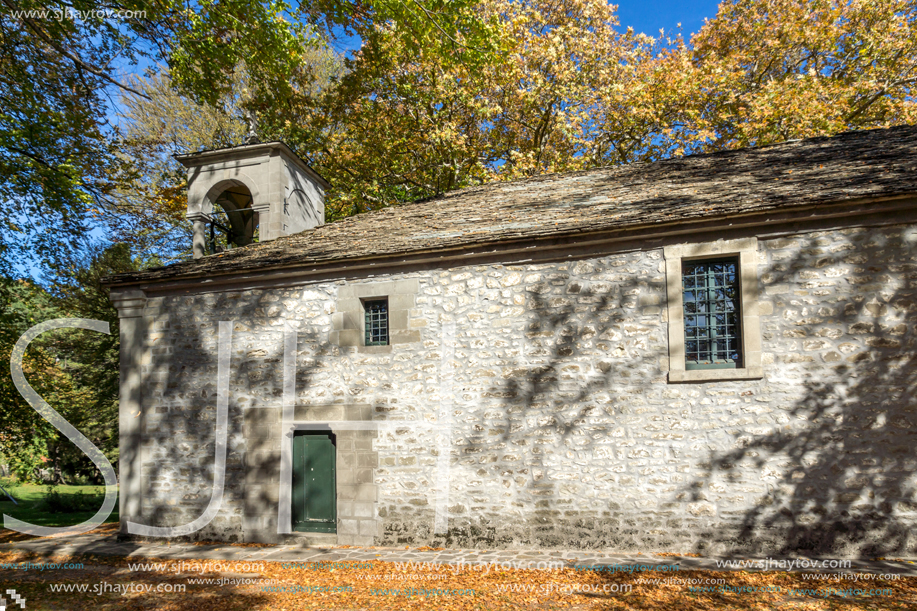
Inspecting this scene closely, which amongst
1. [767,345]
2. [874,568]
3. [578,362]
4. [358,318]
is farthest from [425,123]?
[874,568]

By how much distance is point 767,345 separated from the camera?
6828mm

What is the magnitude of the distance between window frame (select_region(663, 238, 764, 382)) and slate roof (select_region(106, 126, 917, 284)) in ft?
1.58

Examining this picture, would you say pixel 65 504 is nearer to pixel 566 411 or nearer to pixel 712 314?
pixel 566 411

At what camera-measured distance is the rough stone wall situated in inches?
256

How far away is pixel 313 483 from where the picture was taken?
8.48 meters

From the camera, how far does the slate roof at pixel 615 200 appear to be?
7145 mm

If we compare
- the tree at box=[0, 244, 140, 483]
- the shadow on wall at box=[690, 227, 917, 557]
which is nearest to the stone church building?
the shadow on wall at box=[690, 227, 917, 557]

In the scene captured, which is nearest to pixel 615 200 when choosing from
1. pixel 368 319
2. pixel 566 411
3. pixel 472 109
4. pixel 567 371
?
pixel 567 371

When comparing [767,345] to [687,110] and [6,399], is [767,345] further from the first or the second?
[6,399]

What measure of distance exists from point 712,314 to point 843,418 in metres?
1.98

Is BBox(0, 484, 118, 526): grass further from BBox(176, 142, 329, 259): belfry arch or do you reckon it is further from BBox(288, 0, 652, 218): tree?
BBox(288, 0, 652, 218): tree

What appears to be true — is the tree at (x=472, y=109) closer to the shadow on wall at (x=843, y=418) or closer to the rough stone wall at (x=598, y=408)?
the rough stone wall at (x=598, y=408)

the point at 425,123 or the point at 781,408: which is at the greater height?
the point at 425,123

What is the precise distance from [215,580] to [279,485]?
6.55ft
